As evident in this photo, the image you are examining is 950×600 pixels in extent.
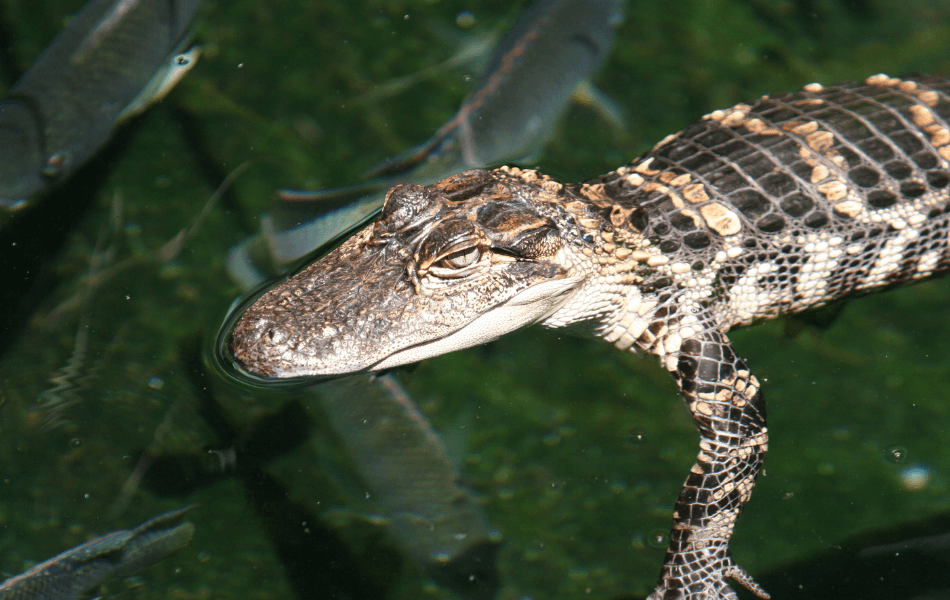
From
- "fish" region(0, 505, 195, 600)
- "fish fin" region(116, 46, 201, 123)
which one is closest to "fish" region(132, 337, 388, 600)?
"fish" region(0, 505, 195, 600)

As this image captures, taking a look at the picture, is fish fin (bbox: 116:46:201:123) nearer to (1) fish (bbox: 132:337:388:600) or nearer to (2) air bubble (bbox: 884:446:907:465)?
(1) fish (bbox: 132:337:388:600)

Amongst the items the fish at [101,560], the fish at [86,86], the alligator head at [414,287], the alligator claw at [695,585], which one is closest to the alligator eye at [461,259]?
the alligator head at [414,287]

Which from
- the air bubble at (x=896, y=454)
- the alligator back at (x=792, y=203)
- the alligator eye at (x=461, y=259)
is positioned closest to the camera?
the alligator eye at (x=461, y=259)

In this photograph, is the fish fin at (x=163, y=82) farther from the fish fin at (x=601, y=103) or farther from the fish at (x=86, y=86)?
the fish fin at (x=601, y=103)

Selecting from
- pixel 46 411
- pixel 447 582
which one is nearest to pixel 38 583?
pixel 46 411

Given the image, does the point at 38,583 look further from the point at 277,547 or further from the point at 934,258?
the point at 934,258

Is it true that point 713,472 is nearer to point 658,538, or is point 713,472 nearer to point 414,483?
point 658,538
